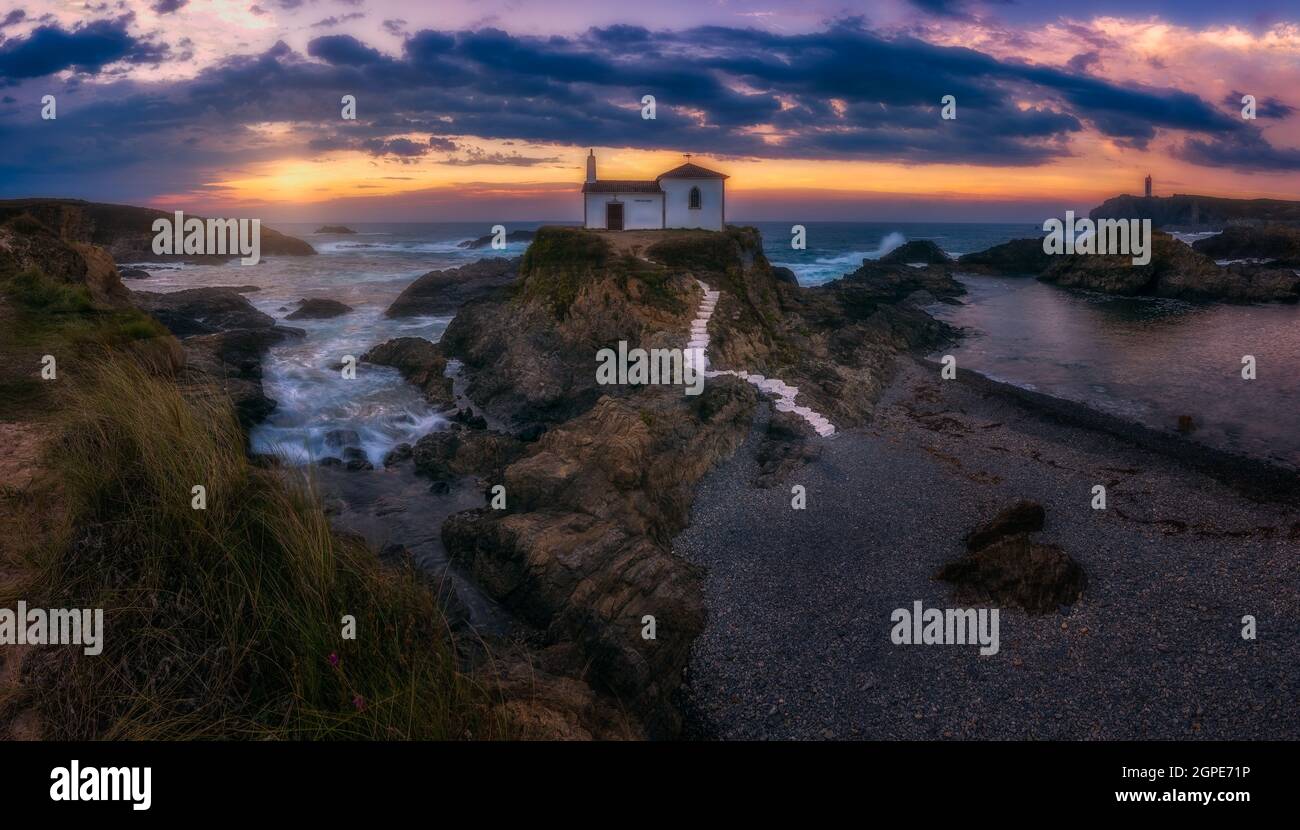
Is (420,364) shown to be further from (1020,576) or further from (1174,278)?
(1174,278)

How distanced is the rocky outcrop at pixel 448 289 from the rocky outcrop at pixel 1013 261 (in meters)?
51.3

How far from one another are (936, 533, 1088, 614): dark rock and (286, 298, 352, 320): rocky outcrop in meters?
39.6

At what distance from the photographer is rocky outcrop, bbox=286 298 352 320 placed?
41688 millimetres

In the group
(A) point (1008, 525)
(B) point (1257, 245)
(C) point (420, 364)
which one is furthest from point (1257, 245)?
(C) point (420, 364)

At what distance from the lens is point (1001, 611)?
11.6 m

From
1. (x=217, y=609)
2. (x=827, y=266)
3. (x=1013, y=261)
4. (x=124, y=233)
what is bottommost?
(x=217, y=609)

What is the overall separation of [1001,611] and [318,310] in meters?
41.6

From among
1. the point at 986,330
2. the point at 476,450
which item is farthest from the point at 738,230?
the point at 476,450

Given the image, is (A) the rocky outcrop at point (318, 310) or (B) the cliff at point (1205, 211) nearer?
(A) the rocky outcrop at point (318, 310)

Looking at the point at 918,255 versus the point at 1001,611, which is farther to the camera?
the point at 918,255

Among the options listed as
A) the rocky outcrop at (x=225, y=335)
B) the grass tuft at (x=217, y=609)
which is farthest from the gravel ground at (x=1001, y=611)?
the rocky outcrop at (x=225, y=335)

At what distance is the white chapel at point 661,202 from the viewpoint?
37.7 metres

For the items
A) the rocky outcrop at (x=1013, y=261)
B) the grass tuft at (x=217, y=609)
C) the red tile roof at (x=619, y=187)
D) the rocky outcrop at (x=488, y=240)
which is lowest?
the grass tuft at (x=217, y=609)

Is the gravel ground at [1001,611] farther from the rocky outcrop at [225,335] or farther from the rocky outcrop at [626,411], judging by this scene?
the rocky outcrop at [225,335]
